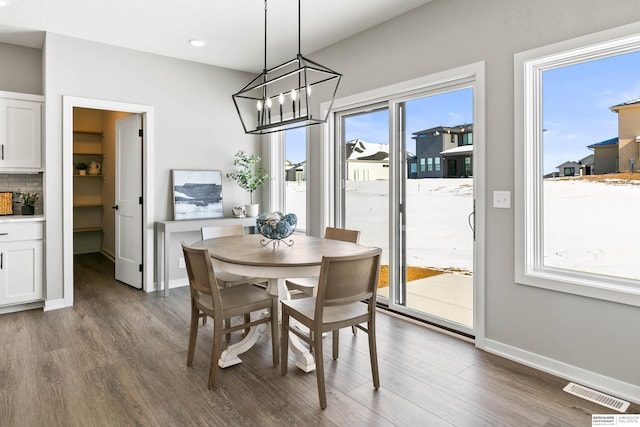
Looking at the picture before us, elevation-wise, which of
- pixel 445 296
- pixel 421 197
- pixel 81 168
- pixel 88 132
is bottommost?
pixel 445 296

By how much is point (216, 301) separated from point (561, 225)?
7.76 ft

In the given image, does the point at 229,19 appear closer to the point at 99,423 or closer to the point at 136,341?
the point at 136,341

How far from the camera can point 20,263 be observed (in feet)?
12.5

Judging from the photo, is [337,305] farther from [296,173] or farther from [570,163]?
[296,173]

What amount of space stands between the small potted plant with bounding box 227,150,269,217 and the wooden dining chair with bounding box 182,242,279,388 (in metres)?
2.50

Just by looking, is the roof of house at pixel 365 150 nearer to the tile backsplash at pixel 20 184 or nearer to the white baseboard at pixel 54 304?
the white baseboard at pixel 54 304

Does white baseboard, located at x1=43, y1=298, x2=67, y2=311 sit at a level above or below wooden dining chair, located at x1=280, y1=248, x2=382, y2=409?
below

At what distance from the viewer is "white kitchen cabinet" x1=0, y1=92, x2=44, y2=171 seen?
12.7 feet

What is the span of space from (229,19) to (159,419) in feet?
11.0

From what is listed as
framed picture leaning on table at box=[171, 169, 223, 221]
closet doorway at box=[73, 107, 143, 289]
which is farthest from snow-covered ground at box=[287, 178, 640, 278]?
closet doorway at box=[73, 107, 143, 289]

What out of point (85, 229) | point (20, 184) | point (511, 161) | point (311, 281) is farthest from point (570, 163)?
point (85, 229)

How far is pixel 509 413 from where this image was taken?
2.08 m

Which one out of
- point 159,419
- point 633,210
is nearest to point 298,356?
point 159,419

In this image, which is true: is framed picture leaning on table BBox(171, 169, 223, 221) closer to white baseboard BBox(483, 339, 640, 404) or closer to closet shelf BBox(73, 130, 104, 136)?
closet shelf BBox(73, 130, 104, 136)
